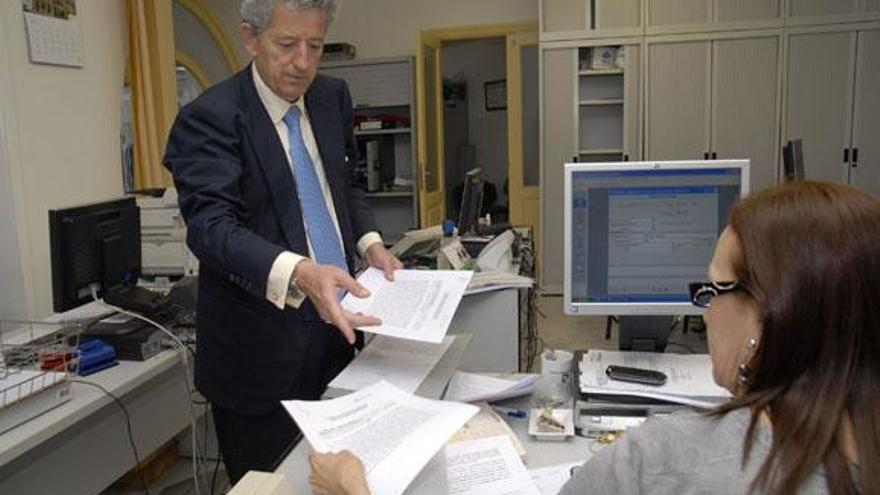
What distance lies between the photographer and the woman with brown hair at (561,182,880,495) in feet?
2.21

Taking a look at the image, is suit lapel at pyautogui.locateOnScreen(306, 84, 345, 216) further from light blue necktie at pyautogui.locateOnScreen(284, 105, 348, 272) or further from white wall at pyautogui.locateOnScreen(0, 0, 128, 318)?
white wall at pyautogui.locateOnScreen(0, 0, 128, 318)

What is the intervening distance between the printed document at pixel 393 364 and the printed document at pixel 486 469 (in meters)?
0.16

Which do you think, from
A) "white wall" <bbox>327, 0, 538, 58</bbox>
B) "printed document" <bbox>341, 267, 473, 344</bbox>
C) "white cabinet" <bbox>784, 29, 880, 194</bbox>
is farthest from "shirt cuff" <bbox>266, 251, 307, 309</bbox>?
"white wall" <bbox>327, 0, 538, 58</bbox>

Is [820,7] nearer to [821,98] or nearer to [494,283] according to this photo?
[821,98]

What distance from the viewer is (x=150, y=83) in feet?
13.3

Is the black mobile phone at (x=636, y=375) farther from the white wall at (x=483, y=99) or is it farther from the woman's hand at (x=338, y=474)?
the white wall at (x=483, y=99)

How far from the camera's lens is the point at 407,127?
19.6 ft

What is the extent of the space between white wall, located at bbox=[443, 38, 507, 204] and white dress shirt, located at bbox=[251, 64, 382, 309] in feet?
19.9

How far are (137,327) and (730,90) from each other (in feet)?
15.1

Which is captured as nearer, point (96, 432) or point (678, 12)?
point (96, 432)

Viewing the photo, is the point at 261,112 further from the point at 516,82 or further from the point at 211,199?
the point at 516,82

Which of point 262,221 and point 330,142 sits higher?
point 330,142

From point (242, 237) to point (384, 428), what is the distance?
480 mm

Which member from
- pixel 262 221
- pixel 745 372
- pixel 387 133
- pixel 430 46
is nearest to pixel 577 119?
pixel 430 46
